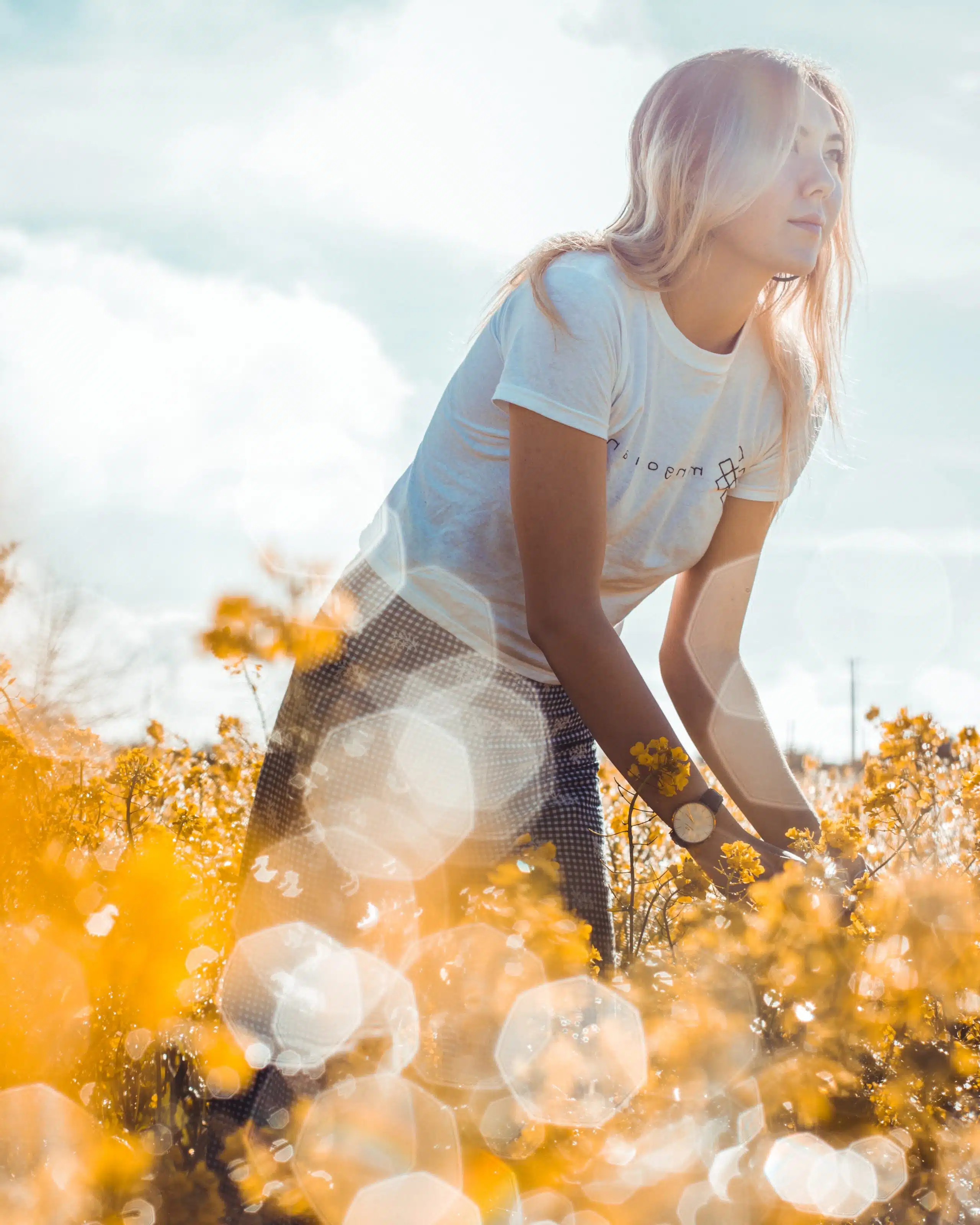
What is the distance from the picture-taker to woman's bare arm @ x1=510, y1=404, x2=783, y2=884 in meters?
1.41

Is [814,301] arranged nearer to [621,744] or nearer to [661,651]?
[661,651]

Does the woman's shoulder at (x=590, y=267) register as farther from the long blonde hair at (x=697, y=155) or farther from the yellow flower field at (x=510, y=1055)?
the yellow flower field at (x=510, y=1055)

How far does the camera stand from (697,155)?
65.4 inches

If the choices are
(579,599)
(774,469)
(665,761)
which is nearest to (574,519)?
(579,599)

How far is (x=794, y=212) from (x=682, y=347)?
0.98ft

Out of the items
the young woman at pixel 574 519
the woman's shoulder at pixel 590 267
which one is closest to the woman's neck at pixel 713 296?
the young woman at pixel 574 519

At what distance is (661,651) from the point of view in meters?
2.08

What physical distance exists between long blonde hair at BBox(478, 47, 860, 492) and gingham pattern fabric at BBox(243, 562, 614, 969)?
61cm

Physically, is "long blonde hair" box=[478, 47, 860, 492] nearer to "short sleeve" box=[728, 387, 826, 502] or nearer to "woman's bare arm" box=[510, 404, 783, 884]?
"woman's bare arm" box=[510, 404, 783, 884]

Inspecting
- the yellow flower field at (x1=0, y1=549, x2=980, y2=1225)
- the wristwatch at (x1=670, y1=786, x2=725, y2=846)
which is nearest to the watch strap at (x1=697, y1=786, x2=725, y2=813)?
the wristwatch at (x1=670, y1=786, x2=725, y2=846)

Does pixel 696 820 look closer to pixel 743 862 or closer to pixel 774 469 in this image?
pixel 743 862

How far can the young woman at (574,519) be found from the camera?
4.72ft

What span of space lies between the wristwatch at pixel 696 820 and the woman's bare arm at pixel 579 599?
0.04 feet

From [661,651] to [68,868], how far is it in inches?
52.6
